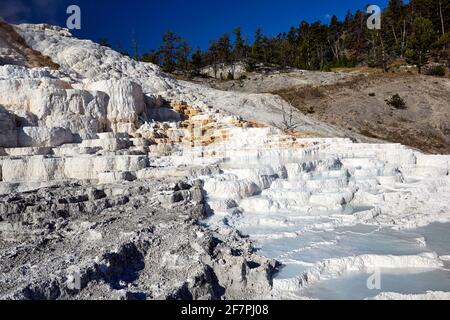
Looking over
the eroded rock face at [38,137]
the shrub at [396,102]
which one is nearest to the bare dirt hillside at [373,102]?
the shrub at [396,102]

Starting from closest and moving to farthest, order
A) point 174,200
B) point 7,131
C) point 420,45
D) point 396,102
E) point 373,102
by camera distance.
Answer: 1. point 174,200
2. point 7,131
3. point 396,102
4. point 373,102
5. point 420,45

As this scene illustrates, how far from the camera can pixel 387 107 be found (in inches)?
1072

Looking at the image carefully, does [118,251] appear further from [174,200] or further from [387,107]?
[387,107]

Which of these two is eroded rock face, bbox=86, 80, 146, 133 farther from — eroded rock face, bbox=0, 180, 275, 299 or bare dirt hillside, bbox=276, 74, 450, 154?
bare dirt hillside, bbox=276, 74, 450, 154

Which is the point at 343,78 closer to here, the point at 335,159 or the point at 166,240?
the point at 335,159

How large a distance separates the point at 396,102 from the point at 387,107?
74 centimetres

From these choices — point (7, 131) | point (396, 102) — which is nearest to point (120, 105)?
point (7, 131)

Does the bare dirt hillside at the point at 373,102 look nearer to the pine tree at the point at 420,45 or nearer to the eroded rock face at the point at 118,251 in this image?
the pine tree at the point at 420,45

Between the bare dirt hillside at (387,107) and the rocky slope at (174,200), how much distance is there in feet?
38.0

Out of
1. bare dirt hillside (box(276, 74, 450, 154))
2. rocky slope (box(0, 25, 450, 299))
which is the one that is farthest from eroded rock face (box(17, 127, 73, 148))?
bare dirt hillside (box(276, 74, 450, 154))

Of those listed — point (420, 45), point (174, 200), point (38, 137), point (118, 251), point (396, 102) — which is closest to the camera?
point (118, 251)

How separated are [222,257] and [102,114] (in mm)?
11112

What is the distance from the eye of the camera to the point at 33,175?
31.2 ft
